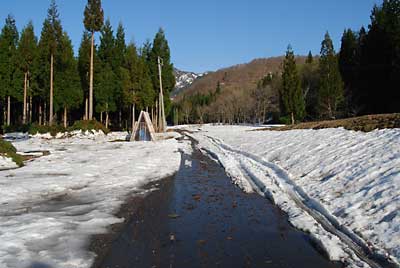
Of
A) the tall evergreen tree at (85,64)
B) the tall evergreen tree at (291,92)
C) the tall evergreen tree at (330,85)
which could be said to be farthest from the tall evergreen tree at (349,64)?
the tall evergreen tree at (85,64)

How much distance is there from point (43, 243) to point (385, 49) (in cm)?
3967

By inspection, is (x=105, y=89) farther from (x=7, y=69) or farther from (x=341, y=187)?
(x=341, y=187)

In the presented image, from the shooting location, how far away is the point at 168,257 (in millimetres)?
4180

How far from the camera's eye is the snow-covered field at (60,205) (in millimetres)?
4254

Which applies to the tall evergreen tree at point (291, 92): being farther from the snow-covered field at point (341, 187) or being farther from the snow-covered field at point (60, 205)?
the snow-covered field at point (60, 205)

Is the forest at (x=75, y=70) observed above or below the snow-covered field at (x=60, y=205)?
above

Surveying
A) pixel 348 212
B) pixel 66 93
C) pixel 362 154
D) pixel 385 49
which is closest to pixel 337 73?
pixel 385 49

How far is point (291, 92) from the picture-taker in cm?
4972

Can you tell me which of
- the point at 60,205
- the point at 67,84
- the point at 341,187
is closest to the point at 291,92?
the point at 67,84

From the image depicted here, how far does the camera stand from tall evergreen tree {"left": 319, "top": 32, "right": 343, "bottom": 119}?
43.3 metres

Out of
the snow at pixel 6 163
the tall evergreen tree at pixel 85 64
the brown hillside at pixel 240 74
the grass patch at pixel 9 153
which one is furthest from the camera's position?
the brown hillside at pixel 240 74

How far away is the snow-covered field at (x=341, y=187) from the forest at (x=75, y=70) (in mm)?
26340

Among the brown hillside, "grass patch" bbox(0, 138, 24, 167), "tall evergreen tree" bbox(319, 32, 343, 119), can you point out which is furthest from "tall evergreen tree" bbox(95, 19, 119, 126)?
the brown hillside

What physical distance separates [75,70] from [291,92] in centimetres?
3000
